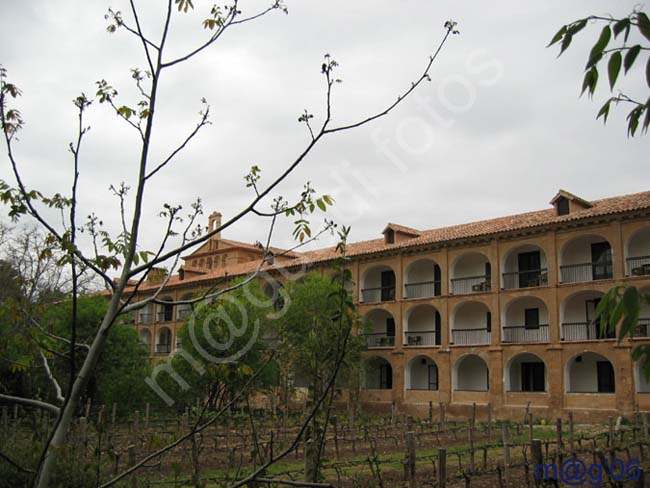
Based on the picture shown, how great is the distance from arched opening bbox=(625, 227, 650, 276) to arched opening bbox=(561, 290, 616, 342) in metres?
1.70

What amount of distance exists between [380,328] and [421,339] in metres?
3.28

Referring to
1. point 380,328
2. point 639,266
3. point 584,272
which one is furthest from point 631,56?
point 380,328

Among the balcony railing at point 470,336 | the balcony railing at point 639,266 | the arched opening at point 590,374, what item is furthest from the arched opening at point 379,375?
the balcony railing at point 639,266

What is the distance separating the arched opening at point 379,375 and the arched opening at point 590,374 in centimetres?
1013

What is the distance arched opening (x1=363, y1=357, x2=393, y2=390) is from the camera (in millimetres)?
36281

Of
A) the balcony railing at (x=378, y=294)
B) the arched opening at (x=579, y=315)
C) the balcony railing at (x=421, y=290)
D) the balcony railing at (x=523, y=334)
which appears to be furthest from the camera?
the balcony railing at (x=378, y=294)

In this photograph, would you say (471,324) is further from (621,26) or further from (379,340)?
(621,26)

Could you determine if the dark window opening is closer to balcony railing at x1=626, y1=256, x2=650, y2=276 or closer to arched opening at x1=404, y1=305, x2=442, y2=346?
balcony railing at x1=626, y1=256, x2=650, y2=276

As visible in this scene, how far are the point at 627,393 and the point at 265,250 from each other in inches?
1026

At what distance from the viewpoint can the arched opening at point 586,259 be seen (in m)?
28.9

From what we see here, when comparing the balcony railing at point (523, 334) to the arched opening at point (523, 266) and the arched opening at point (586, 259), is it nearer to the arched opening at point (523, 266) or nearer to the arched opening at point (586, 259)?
the arched opening at point (523, 266)

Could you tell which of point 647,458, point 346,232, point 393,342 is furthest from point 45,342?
point 393,342

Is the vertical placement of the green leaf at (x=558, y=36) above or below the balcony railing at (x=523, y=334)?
below

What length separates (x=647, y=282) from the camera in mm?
26516
